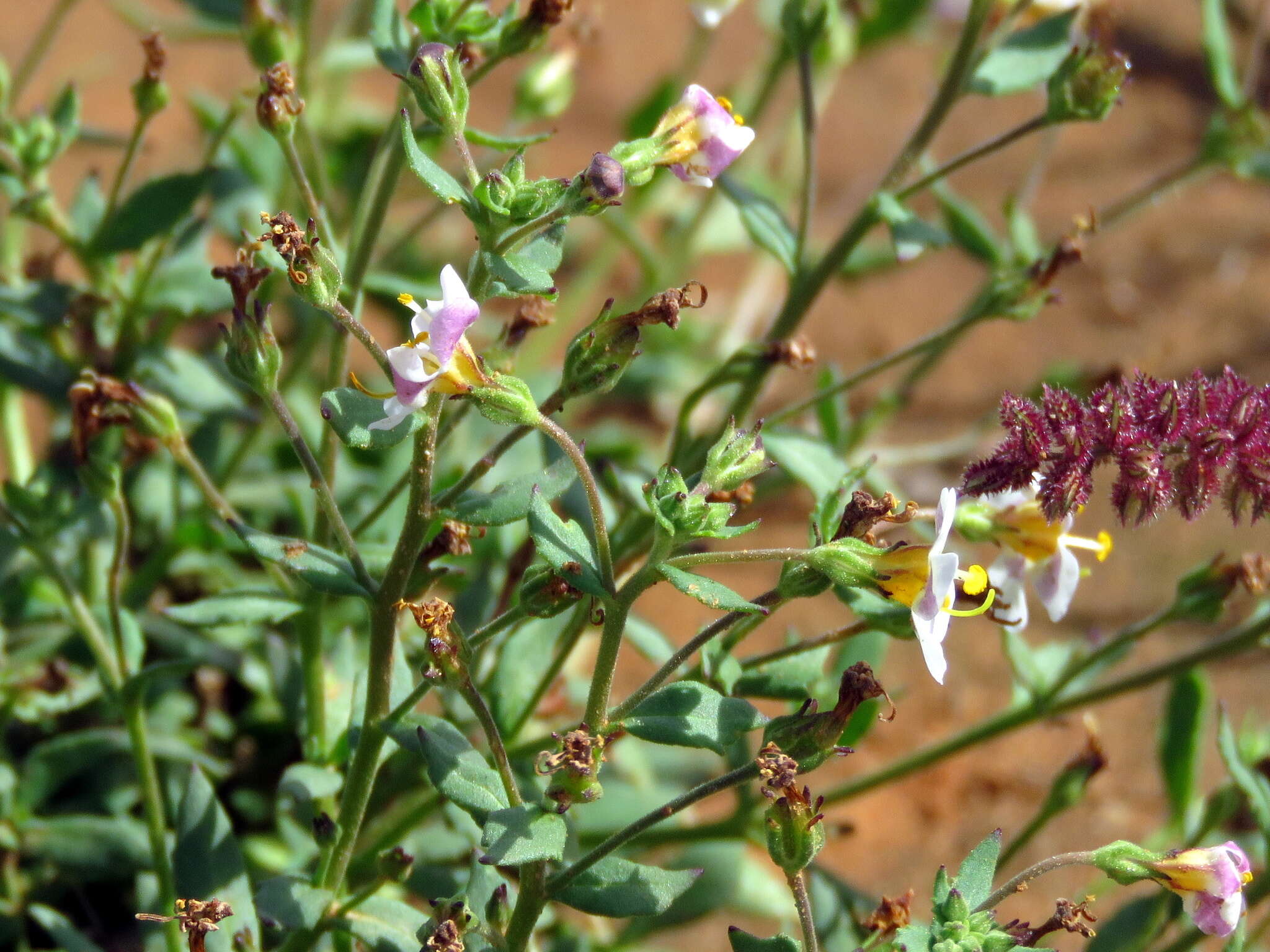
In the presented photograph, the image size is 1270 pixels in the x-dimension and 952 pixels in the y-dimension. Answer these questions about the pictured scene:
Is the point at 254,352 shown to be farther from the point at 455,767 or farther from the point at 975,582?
the point at 975,582

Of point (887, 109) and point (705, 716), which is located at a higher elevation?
point (887, 109)

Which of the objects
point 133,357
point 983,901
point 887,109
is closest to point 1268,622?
point 983,901

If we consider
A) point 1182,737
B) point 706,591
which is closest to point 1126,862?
point 706,591

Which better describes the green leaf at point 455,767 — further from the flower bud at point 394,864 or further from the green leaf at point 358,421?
the green leaf at point 358,421

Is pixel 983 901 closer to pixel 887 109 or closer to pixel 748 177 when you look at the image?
pixel 748 177

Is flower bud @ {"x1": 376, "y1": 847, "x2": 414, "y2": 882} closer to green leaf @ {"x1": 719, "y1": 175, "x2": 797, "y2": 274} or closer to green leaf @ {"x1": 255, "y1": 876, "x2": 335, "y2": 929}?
green leaf @ {"x1": 255, "y1": 876, "x2": 335, "y2": 929}

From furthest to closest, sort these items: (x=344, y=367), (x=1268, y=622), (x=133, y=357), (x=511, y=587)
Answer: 1. (x=133, y=357)
2. (x=511, y=587)
3. (x=1268, y=622)
4. (x=344, y=367)
